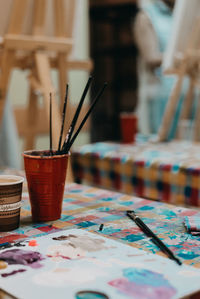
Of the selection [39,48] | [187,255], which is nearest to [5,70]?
[39,48]

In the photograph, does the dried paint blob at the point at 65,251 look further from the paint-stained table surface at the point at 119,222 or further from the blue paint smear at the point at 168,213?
the blue paint smear at the point at 168,213

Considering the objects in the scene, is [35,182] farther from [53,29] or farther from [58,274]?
[53,29]

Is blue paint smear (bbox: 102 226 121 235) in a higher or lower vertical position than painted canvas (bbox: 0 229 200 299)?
lower

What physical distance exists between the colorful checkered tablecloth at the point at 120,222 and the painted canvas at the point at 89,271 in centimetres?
5

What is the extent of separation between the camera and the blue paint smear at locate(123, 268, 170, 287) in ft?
1.97

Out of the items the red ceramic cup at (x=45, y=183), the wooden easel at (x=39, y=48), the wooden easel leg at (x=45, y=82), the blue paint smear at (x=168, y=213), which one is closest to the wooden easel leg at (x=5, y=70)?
the wooden easel at (x=39, y=48)

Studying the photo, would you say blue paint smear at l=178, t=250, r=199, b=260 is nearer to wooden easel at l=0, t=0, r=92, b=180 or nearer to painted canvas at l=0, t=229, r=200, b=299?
painted canvas at l=0, t=229, r=200, b=299

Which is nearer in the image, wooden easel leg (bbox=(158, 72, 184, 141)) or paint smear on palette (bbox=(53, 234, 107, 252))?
paint smear on palette (bbox=(53, 234, 107, 252))

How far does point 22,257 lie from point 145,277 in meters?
0.21

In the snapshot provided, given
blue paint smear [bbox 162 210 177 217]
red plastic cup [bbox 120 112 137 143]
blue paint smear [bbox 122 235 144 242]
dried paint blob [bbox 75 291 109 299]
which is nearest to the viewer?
dried paint blob [bbox 75 291 109 299]

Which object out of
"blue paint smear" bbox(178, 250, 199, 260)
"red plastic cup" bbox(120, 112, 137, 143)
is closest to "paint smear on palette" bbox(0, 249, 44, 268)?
"blue paint smear" bbox(178, 250, 199, 260)

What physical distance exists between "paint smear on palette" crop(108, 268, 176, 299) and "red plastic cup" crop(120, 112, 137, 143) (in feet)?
5.31

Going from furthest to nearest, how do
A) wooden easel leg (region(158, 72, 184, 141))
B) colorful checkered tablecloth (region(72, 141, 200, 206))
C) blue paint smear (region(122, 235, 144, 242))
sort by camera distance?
1. wooden easel leg (region(158, 72, 184, 141))
2. colorful checkered tablecloth (region(72, 141, 200, 206))
3. blue paint smear (region(122, 235, 144, 242))

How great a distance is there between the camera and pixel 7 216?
846 millimetres
